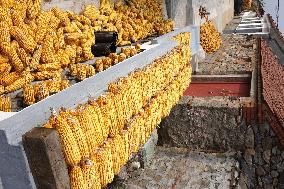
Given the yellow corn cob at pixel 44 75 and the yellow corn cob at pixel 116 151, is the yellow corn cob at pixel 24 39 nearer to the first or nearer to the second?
the yellow corn cob at pixel 44 75

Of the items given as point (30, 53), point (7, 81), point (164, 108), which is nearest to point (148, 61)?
point (164, 108)

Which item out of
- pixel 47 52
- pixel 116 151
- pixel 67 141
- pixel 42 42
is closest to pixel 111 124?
pixel 116 151

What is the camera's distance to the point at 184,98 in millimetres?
11430

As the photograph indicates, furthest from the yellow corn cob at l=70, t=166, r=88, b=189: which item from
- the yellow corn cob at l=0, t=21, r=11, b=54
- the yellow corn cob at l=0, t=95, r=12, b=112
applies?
the yellow corn cob at l=0, t=21, r=11, b=54

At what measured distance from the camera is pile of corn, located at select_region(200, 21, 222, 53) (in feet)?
62.2

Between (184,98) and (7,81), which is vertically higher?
(7,81)

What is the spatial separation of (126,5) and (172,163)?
5.77 m

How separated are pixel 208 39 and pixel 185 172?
1131cm

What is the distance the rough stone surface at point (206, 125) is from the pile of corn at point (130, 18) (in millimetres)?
2839

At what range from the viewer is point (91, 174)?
4.80 metres

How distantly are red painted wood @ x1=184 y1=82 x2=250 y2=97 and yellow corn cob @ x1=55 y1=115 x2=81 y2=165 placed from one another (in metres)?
9.20

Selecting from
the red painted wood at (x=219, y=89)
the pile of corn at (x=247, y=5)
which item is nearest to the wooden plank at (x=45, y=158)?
the red painted wood at (x=219, y=89)

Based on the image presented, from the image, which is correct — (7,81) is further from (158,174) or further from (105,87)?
(158,174)

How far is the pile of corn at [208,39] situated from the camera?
62.2ft
